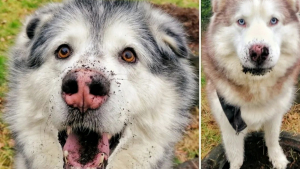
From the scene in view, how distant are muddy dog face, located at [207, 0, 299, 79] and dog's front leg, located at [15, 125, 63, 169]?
615mm

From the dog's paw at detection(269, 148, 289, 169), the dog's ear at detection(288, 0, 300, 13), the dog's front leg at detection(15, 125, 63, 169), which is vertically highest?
the dog's ear at detection(288, 0, 300, 13)

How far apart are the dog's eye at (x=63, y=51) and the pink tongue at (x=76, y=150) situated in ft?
0.71

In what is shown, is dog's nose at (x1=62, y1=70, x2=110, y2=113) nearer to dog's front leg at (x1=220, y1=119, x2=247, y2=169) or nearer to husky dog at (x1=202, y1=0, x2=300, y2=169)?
husky dog at (x1=202, y1=0, x2=300, y2=169)

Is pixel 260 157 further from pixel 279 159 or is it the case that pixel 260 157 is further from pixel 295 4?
pixel 295 4

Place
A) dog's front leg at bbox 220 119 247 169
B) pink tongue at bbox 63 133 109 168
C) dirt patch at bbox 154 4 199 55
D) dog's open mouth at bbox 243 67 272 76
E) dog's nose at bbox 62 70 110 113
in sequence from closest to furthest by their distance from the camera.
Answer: dog's nose at bbox 62 70 110 113
pink tongue at bbox 63 133 109 168
dog's open mouth at bbox 243 67 272 76
dog's front leg at bbox 220 119 247 169
dirt patch at bbox 154 4 199 55

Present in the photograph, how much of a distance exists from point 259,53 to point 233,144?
1.40ft

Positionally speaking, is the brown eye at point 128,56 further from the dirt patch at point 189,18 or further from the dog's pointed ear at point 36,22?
the dirt patch at point 189,18

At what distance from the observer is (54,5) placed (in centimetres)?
121

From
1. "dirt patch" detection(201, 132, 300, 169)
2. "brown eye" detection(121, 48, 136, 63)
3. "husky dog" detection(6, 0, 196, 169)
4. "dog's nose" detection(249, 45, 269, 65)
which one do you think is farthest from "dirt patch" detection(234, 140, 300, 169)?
"brown eye" detection(121, 48, 136, 63)

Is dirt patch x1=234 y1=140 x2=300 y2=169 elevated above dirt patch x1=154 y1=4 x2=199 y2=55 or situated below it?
below

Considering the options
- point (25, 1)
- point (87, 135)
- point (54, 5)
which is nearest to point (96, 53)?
point (87, 135)

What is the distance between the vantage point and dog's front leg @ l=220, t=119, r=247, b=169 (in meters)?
1.35

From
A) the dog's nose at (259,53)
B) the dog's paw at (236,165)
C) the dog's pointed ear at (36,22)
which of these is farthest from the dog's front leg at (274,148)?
the dog's pointed ear at (36,22)

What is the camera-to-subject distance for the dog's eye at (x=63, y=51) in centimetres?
100
